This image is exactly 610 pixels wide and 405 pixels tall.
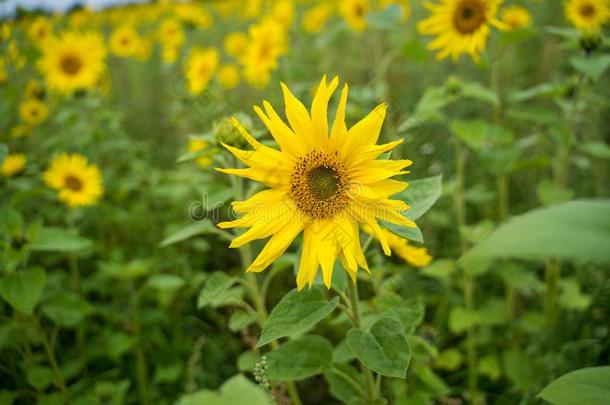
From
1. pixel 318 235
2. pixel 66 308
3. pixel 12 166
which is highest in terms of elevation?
pixel 12 166

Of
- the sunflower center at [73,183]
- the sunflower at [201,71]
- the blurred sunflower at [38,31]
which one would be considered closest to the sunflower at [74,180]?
the sunflower center at [73,183]

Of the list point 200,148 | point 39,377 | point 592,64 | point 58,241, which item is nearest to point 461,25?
point 592,64

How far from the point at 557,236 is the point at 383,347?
0.65 m

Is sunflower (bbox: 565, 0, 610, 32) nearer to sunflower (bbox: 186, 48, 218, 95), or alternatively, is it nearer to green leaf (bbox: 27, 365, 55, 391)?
sunflower (bbox: 186, 48, 218, 95)

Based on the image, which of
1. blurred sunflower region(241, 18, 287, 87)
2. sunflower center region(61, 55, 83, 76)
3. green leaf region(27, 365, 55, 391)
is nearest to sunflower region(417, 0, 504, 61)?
blurred sunflower region(241, 18, 287, 87)

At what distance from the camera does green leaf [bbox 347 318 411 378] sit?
106cm

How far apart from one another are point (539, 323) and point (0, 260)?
2.11m

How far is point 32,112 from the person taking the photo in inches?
127

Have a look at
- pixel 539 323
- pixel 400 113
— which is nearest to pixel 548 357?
pixel 539 323

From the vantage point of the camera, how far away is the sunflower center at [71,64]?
342cm

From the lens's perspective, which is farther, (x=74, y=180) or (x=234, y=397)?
(x=74, y=180)

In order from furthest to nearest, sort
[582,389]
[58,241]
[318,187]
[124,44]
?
[124,44], [58,241], [318,187], [582,389]

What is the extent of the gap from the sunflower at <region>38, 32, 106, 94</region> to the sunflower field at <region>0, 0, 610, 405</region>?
15mm

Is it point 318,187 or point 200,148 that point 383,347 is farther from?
point 200,148
